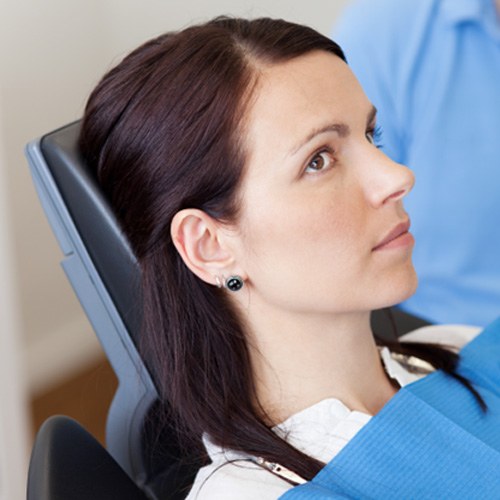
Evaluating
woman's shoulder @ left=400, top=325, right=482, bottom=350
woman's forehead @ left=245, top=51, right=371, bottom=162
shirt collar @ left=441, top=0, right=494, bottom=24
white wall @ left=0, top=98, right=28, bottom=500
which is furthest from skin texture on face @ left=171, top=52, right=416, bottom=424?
white wall @ left=0, top=98, right=28, bottom=500

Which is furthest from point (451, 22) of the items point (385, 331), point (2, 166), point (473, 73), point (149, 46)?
point (2, 166)

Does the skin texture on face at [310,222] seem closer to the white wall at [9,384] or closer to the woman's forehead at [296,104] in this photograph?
the woman's forehead at [296,104]

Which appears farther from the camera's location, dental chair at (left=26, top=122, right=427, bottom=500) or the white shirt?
dental chair at (left=26, top=122, right=427, bottom=500)

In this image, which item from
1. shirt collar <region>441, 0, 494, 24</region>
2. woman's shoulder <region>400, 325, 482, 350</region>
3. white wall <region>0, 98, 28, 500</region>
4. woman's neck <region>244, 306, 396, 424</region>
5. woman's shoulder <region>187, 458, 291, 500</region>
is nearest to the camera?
woman's shoulder <region>187, 458, 291, 500</region>

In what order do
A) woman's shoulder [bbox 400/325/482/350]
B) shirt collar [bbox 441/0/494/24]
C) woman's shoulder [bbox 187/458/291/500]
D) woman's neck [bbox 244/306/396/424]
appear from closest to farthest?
woman's shoulder [bbox 187/458/291/500] → woman's neck [bbox 244/306/396/424] → woman's shoulder [bbox 400/325/482/350] → shirt collar [bbox 441/0/494/24]

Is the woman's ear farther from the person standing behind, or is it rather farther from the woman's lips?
the person standing behind

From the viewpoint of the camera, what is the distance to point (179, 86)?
1062 millimetres

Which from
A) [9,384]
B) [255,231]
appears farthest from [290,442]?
[9,384]

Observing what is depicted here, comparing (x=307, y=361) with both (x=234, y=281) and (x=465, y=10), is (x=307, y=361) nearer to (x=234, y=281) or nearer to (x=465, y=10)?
(x=234, y=281)

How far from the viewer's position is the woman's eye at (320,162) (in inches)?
41.5

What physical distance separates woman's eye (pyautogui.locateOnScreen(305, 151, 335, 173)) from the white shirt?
0.26m

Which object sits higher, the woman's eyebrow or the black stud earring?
the woman's eyebrow

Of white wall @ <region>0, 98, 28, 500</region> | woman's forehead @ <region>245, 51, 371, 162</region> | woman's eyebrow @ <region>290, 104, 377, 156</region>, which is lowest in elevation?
white wall @ <region>0, 98, 28, 500</region>

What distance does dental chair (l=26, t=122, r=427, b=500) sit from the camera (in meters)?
1.15
